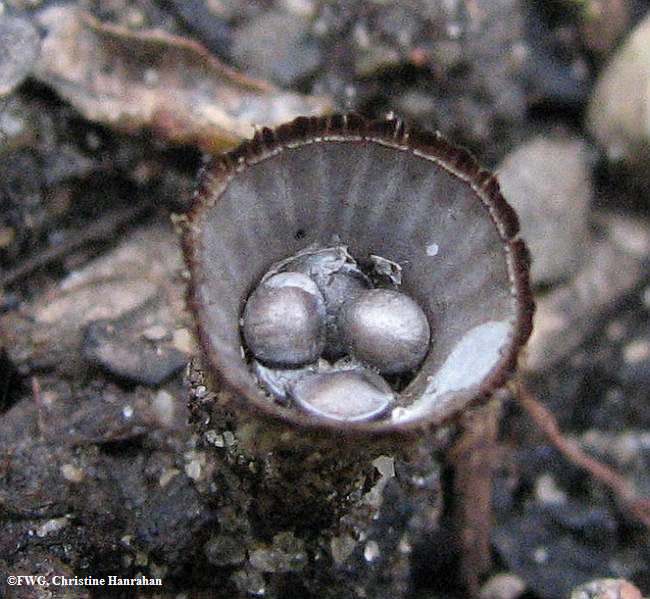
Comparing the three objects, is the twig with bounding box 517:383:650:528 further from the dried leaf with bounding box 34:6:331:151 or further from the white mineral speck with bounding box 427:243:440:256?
Answer: the dried leaf with bounding box 34:6:331:151

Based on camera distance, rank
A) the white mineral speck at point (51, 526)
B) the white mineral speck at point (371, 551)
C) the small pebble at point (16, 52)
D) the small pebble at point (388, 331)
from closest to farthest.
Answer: the small pebble at point (388, 331)
the white mineral speck at point (51, 526)
the white mineral speck at point (371, 551)
the small pebble at point (16, 52)

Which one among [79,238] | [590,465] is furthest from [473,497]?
[79,238]

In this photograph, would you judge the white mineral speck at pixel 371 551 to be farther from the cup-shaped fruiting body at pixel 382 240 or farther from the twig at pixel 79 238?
the twig at pixel 79 238

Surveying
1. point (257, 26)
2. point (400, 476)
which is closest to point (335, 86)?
point (257, 26)

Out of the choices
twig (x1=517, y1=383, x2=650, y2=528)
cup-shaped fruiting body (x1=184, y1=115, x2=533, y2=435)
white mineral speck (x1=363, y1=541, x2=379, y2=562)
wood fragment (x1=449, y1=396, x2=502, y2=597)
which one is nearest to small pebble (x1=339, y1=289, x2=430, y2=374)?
cup-shaped fruiting body (x1=184, y1=115, x2=533, y2=435)

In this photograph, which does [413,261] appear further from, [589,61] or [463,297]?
[589,61]

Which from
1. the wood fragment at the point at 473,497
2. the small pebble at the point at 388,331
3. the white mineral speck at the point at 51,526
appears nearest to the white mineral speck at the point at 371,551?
the wood fragment at the point at 473,497

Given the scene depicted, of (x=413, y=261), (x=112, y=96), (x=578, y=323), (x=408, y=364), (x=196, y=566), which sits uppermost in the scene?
(x=112, y=96)

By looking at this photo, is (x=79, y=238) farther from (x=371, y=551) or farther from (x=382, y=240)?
(x=371, y=551)
